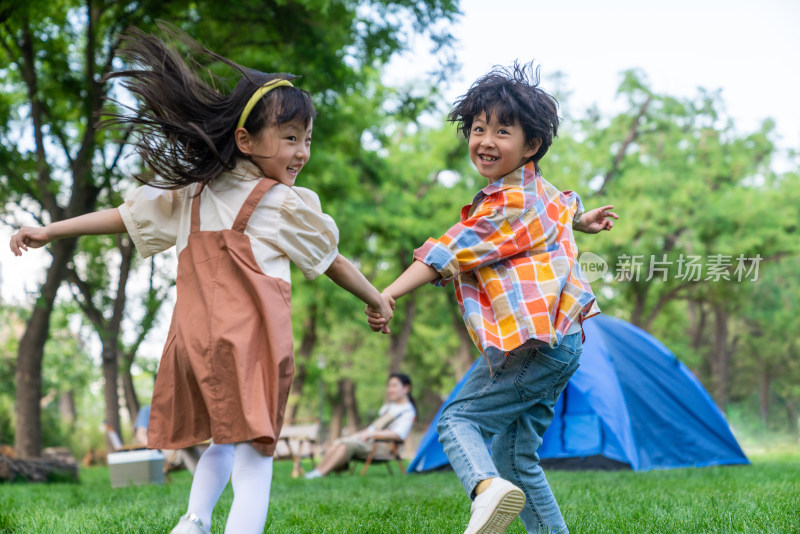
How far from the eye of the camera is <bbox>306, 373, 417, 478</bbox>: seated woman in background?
896cm

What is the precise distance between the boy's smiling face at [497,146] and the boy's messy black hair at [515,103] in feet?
0.07

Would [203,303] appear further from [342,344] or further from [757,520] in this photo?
[342,344]

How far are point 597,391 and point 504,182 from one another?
5501 millimetres

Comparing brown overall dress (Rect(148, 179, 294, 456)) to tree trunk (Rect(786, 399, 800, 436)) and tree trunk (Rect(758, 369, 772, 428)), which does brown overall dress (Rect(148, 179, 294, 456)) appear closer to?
tree trunk (Rect(786, 399, 800, 436))

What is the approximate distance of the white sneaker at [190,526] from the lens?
2.29 metres

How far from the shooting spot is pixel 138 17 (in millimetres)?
8500

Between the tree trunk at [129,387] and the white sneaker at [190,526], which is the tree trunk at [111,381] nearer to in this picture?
the tree trunk at [129,387]

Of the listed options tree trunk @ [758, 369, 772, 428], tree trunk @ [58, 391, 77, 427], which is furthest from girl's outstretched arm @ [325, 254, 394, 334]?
tree trunk @ [58, 391, 77, 427]

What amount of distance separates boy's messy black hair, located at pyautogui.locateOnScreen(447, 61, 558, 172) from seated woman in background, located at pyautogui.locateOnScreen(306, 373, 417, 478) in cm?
666

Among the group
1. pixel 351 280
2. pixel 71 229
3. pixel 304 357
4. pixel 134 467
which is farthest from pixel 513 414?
pixel 304 357

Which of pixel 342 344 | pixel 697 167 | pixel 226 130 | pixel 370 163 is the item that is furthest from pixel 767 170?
pixel 226 130

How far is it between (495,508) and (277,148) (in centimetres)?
132

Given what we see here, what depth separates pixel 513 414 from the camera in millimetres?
2613

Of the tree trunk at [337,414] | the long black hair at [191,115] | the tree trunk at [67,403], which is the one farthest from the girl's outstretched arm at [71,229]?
the tree trunk at [67,403]
